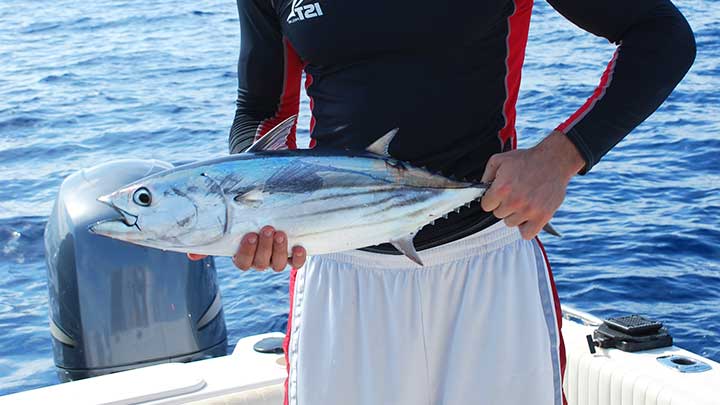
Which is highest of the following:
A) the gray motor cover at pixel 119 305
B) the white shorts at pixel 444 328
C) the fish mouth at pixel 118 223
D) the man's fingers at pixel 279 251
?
the fish mouth at pixel 118 223

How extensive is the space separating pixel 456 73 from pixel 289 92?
0.56 metres

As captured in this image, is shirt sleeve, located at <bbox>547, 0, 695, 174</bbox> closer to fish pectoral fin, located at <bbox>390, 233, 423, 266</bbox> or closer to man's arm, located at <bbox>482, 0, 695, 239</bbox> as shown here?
man's arm, located at <bbox>482, 0, 695, 239</bbox>

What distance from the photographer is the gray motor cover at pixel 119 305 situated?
3746 mm

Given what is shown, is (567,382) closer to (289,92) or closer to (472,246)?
(472,246)

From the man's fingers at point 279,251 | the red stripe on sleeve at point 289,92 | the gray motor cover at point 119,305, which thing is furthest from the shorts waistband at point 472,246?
the gray motor cover at point 119,305

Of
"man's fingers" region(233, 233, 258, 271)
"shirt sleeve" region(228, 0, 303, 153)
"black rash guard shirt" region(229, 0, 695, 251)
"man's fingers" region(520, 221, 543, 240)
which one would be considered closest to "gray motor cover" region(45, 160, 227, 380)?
"shirt sleeve" region(228, 0, 303, 153)

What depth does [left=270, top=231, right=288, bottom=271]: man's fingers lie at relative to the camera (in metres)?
1.87

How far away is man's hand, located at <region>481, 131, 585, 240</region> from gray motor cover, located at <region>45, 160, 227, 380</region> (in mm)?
2187

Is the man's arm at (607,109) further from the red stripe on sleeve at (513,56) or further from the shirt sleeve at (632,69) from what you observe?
the red stripe on sleeve at (513,56)

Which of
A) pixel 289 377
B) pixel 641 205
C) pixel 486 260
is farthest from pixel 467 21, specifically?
pixel 641 205

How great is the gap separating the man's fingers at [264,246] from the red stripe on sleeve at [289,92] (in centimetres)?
56

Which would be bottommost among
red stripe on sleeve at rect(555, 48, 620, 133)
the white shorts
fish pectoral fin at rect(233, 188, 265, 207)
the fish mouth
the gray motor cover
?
the gray motor cover

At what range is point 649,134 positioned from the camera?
9586 mm

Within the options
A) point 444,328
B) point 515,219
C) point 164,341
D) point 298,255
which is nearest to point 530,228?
point 515,219
